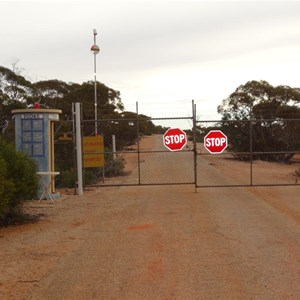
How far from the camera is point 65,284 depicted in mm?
6262

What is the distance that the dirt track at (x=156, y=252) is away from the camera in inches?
238

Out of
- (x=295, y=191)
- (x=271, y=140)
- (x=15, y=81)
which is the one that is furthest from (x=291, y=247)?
(x=15, y=81)

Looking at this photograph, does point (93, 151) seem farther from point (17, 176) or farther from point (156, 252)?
point (156, 252)

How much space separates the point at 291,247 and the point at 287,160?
77.2ft

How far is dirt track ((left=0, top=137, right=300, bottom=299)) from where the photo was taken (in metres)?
6.04

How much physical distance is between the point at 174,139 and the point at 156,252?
9.18 m

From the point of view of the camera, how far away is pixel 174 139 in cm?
1683

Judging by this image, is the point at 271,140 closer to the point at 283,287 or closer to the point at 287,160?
the point at 287,160

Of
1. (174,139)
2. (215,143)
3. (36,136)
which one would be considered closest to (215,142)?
(215,143)

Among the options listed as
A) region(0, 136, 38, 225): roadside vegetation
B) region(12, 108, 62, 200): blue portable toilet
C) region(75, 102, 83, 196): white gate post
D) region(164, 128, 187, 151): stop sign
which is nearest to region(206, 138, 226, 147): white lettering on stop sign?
region(164, 128, 187, 151): stop sign

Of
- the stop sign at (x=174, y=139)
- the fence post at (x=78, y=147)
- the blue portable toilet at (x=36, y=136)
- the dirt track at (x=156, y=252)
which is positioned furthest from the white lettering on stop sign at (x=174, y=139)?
the blue portable toilet at (x=36, y=136)

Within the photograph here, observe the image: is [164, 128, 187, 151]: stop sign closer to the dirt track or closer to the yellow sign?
the yellow sign

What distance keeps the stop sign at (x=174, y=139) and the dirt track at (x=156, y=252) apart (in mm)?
3449

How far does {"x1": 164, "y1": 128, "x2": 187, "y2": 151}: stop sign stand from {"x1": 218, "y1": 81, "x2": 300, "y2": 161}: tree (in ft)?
39.1
